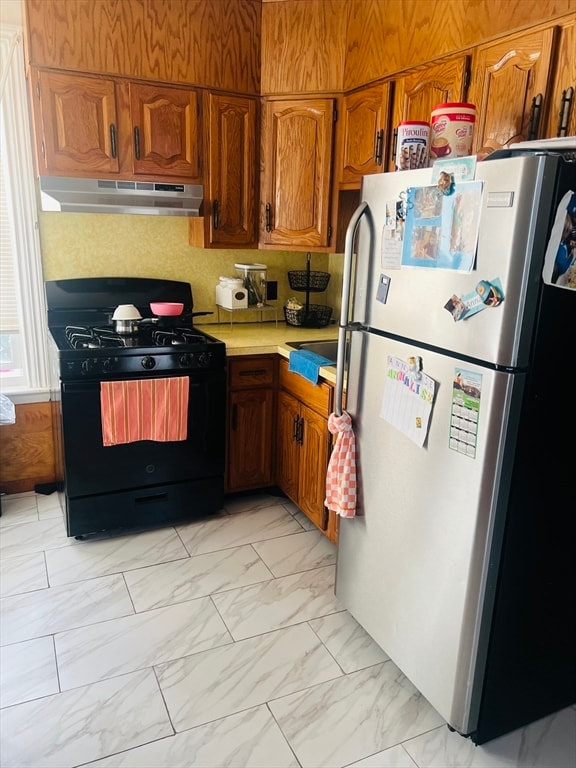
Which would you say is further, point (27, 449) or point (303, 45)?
point (27, 449)

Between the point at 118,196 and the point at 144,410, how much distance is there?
40.7 inches

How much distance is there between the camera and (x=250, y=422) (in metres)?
3.08

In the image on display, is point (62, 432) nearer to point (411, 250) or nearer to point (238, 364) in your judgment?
point (238, 364)

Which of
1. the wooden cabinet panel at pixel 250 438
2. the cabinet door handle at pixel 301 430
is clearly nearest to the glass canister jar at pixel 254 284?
the wooden cabinet panel at pixel 250 438

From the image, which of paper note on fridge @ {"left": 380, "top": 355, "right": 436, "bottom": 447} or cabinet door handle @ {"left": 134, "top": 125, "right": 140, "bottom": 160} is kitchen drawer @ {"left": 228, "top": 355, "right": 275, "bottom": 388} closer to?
cabinet door handle @ {"left": 134, "top": 125, "right": 140, "bottom": 160}

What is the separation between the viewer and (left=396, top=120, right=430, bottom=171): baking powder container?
1766 mm

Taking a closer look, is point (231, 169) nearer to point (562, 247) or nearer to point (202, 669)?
point (562, 247)

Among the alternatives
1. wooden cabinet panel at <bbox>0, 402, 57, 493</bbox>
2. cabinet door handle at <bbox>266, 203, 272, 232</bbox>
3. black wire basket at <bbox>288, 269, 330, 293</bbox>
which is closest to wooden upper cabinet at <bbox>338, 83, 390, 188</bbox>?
cabinet door handle at <bbox>266, 203, 272, 232</bbox>

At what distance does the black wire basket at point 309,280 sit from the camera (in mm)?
3459

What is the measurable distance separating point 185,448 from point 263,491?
2.19 feet

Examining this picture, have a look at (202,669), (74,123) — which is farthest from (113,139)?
(202,669)

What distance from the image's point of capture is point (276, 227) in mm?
3094

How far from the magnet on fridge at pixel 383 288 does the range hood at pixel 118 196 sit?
1459 mm

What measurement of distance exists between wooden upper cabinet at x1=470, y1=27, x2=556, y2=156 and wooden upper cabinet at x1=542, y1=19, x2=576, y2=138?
0.03 metres
